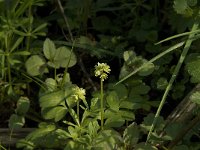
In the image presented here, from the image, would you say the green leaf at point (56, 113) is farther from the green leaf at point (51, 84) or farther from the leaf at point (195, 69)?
the leaf at point (195, 69)

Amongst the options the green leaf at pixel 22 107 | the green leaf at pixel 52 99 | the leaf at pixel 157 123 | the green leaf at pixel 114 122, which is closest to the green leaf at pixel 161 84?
the leaf at pixel 157 123

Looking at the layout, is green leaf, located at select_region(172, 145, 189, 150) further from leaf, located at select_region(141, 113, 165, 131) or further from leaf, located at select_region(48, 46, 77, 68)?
leaf, located at select_region(48, 46, 77, 68)

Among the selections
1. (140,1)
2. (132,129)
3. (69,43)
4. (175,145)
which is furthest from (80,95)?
(140,1)

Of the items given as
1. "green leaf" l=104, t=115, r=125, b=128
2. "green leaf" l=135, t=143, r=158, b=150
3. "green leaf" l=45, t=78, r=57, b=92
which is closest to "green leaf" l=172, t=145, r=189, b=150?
"green leaf" l=135, t=143, r=158, b=150

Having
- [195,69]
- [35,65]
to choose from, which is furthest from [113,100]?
[35,65]

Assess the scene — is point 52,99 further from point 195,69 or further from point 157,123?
point 195,69
